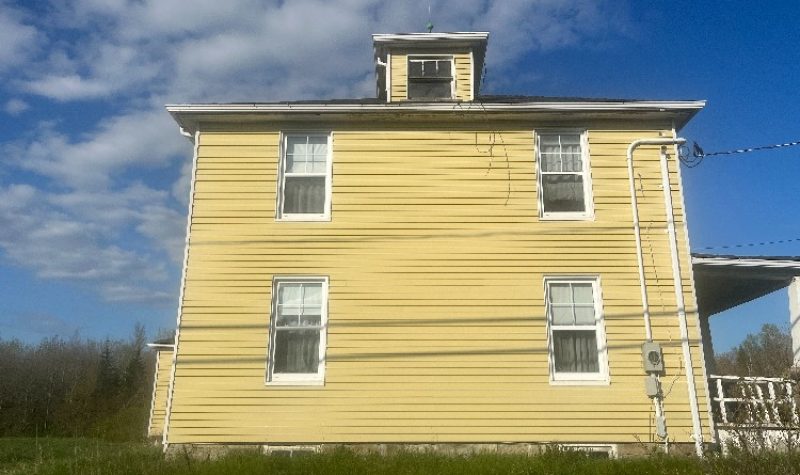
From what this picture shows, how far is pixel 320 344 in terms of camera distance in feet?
34.5

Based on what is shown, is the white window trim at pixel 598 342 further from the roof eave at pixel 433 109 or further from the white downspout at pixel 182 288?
the white downspout at pixel 182 288

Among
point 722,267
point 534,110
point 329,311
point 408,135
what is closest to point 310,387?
point 329,311

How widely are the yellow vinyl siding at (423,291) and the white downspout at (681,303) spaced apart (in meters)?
0.13

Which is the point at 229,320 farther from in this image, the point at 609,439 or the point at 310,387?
the point at 609,439

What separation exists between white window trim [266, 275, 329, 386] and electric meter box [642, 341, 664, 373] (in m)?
5.79

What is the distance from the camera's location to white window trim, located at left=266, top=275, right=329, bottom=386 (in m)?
10.3

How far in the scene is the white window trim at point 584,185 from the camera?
1113cm

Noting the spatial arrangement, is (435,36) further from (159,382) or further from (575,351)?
(159,382)

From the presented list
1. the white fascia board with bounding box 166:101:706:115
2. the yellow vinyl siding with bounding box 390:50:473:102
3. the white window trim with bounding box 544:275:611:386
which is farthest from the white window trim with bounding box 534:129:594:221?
the yellow vinyl siding with bounding box 390:50:473:102

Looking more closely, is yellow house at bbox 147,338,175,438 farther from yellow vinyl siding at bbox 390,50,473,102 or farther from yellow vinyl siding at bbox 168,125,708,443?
yellow vinyl siding at bbox 390,50,473,102

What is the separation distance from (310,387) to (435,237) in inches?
146

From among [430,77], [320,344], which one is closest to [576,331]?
[320,344]

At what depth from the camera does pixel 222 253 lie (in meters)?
10.9

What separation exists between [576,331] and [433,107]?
530 cm
